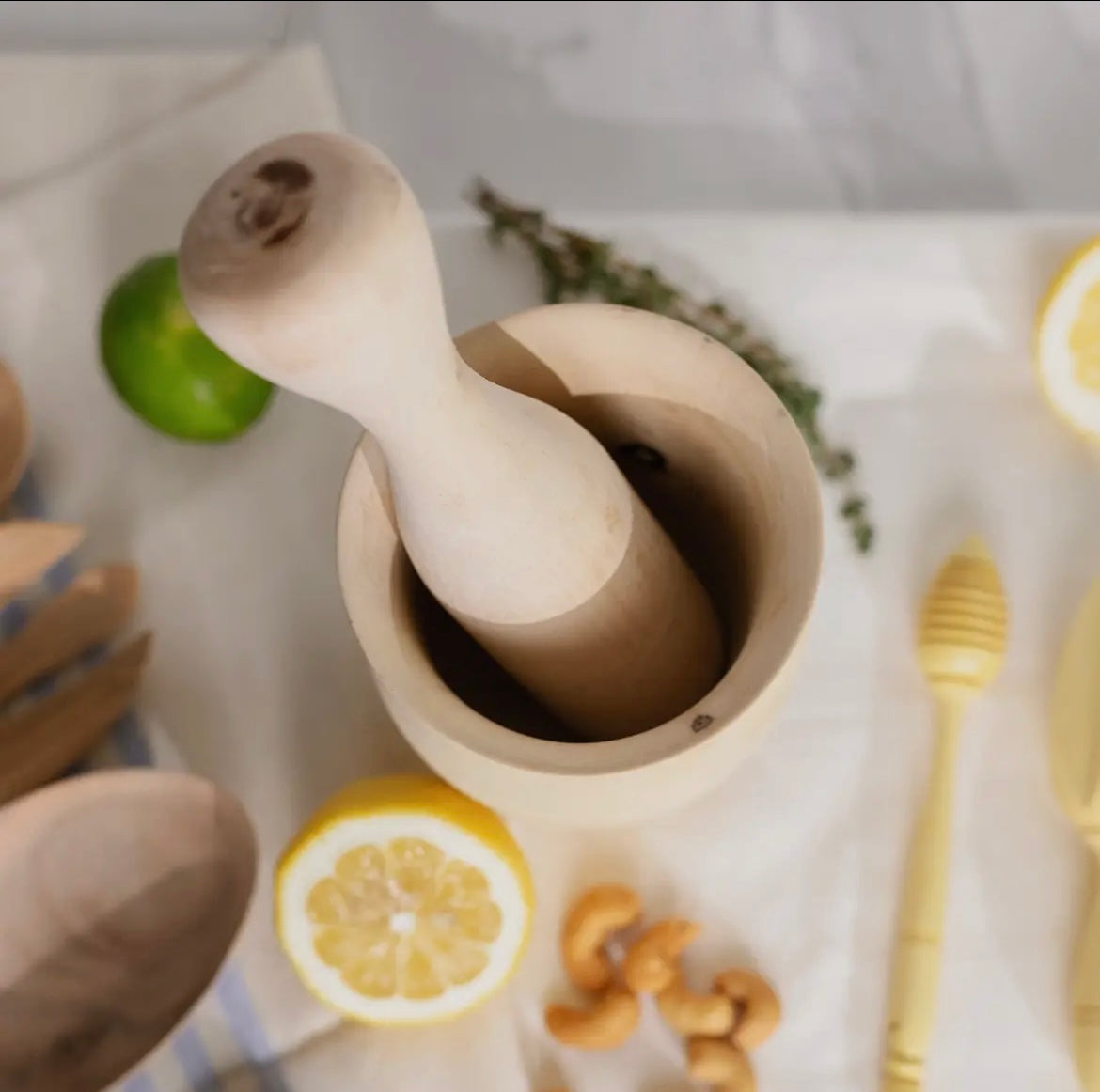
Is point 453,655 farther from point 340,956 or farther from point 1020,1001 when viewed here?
point 1020,1001

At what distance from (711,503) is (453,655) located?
4.9 inches

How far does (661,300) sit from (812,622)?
0.51ft

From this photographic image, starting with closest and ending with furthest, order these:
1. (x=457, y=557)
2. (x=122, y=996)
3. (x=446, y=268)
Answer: (x=457, y=557), (x=122, y=996), (x=446, y=268)

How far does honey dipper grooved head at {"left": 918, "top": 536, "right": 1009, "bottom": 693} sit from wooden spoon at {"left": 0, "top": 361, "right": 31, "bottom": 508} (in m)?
0.42

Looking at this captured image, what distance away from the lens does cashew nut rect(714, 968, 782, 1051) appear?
1.59 feet

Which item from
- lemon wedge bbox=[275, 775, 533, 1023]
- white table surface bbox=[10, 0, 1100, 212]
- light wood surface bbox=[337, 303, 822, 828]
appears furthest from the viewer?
white table surface bbox=[10, 0, 1100, 212]

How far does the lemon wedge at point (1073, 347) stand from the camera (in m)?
0.53

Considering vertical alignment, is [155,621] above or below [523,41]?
below

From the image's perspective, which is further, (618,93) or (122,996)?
(618,93)

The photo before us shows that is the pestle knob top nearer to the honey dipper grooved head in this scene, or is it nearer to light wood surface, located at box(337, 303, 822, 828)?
light wood surface, located at box(337, 303, 822, 828)

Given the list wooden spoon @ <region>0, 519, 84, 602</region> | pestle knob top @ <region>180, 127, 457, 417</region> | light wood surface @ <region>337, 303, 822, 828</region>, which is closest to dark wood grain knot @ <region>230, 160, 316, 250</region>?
pestle knob top @ <region>180, 127, 457, 417</region>

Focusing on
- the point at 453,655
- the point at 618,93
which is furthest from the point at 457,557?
the point at 618,93

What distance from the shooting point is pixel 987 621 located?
1.69 ft

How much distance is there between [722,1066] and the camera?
48 cm
